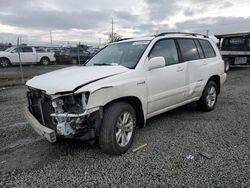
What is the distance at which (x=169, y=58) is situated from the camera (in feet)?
15.9

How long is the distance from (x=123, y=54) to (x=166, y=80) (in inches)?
35.8

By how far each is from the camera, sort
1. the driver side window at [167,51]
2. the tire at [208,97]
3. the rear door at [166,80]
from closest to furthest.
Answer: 1. the rear door at [166,80]
2. the driver side window at [167,51]
3. the tire at [208,97]

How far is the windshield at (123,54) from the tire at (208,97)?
6.89 ft

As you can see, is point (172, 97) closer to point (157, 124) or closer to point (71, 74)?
point (157, 124)

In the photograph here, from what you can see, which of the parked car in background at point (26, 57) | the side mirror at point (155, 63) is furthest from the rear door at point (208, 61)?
the parked car in background at point (26, 57)

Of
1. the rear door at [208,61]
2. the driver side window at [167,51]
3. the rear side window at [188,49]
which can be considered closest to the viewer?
the driver side window at [167,51]

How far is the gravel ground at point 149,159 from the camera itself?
313 centimetres

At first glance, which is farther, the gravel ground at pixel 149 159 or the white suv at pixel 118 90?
the white suv at pixel 118 90

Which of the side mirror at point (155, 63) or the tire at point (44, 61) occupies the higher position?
the side mirror at point (155, 63)

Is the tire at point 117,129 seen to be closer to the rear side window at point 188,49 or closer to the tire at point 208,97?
the rear side window at point 188,49

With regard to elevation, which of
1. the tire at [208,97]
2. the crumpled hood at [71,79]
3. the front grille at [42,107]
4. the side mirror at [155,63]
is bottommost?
the tire at [208,97]

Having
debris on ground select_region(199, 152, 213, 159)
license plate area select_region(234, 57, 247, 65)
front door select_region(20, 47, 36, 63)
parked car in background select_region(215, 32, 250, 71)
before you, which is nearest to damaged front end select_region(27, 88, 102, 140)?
debris on ground select_region(199, 152, 213, 159)

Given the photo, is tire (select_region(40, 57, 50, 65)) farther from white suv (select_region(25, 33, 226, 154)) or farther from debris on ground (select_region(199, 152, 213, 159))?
debris on ground (select_region(199, 152, 213, 159))

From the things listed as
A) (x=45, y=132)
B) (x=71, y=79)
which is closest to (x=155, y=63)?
(x=71, y=79)
